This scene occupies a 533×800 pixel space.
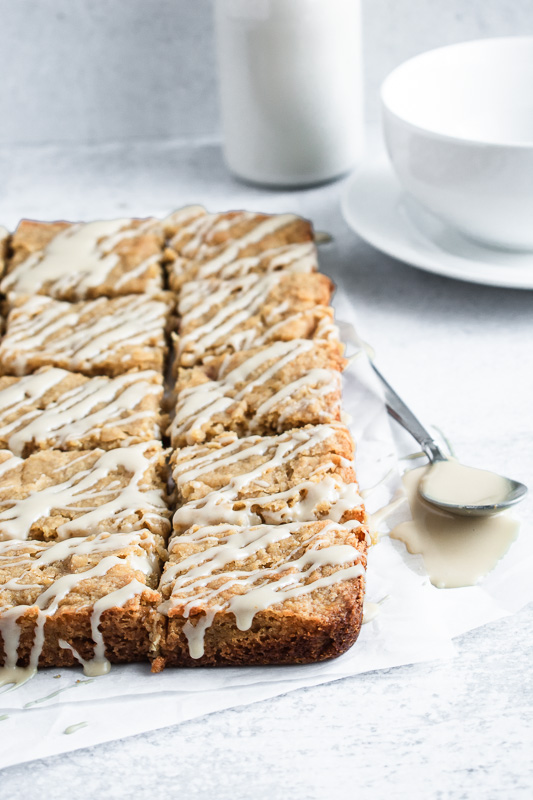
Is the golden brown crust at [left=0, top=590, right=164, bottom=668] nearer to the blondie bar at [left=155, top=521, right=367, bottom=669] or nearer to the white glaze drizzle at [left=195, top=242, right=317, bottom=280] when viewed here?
the blondie bar at [left=155, top=521, right=367, bottom=669]

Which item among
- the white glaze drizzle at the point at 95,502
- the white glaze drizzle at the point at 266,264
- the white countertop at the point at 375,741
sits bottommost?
the white countertop at the point at 375,741

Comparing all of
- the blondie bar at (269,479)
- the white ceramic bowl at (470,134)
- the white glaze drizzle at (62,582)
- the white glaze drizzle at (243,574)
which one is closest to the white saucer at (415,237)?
the white ceramic bowl at (470,134)

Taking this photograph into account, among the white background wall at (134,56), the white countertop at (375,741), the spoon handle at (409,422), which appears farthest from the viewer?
the white background wall at (134,56)

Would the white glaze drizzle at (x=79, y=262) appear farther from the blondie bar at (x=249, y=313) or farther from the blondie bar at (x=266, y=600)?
the blondie bar at (x=266, y=600)

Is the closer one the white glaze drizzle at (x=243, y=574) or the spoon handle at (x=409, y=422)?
the white glaze drizzle at (x=243, y=574)

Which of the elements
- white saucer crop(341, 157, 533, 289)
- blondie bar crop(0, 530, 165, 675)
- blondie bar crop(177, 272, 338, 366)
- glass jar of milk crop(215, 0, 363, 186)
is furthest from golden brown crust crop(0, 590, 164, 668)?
glass jar of milk crop(215, 0, 363, 186)

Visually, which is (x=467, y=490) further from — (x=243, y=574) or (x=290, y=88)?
(x=290, y=88)

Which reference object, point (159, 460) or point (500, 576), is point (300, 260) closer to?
point (159, 460)
